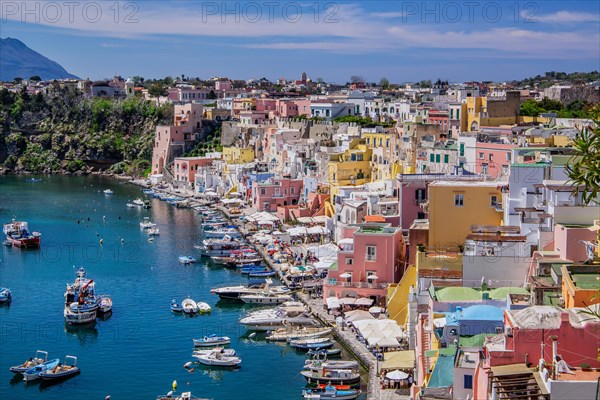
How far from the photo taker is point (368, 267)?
20.9m

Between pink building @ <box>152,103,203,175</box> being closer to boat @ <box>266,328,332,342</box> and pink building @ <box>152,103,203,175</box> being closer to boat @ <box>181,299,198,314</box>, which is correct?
boat @ <box>181,299,198,314</box>

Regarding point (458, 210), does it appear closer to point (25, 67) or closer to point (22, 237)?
point (22, 237)

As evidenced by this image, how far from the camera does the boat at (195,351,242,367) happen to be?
17530 mm

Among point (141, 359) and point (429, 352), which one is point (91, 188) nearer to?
point (141, 359)

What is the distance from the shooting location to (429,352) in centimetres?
1328

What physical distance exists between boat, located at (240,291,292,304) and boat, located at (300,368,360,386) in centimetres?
601

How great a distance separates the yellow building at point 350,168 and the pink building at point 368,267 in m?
11.5

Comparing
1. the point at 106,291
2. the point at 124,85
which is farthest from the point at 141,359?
the point at 124,85

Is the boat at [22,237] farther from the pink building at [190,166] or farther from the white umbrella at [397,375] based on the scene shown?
the white umbrella at [397,375]

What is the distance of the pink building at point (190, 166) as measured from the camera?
4744cm

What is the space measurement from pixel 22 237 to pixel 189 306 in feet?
40.8

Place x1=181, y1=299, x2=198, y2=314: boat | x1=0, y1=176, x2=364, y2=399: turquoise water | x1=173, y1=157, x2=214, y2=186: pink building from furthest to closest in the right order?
x1=173, y1=157, x2=214, y2=186: pink building
x1=181, y1=299, x2=198, y2=314: boat
x1=0, y1=176, x2=364, y2=399: turquoise water

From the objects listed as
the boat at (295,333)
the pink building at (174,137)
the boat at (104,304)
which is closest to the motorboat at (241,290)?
the boat at (104,304)

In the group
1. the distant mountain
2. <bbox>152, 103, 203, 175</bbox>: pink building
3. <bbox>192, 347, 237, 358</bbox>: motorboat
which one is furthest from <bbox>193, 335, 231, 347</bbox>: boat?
the distant mountain
